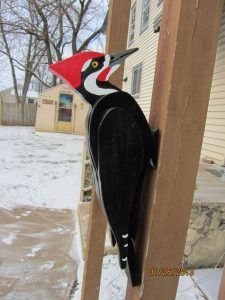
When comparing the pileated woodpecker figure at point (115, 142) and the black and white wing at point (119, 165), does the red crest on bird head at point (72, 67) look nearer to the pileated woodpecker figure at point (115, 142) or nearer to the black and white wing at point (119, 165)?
the pileated woodpecker figure at point (115, 142)

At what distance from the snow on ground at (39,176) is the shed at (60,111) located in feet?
14.7

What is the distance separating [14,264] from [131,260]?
7.81 ft

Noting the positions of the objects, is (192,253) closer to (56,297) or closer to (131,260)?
(56,297)

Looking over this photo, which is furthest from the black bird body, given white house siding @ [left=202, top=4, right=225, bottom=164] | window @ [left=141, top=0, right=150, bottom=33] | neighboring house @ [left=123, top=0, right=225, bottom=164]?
window @ [left=141, top=0, right=150, bottom=33]

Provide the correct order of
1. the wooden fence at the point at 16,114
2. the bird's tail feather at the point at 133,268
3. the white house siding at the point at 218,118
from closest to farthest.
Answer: the bird's tail feather at the point at 133,268, the white house siding at the point at 218,118, the wooden fence at the point at 16,114

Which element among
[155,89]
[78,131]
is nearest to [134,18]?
[78,131]

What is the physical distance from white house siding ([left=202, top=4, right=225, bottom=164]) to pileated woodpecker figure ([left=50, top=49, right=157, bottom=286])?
4.47m

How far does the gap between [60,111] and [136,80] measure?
4744mm

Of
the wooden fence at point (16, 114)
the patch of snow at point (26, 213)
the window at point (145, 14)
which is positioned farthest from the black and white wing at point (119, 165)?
the wooden fence at point (16, 114)

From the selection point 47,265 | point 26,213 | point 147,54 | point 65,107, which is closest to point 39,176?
point 26,213

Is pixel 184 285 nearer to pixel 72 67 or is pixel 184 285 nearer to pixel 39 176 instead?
pixel 72 67

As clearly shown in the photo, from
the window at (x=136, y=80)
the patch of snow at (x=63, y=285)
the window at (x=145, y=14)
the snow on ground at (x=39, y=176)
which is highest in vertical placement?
the window at (x=145, y=14)

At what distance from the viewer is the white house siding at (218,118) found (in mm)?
5266

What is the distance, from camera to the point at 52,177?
6.40m
